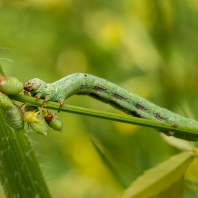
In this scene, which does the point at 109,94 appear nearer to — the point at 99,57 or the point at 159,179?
the point at 159,179

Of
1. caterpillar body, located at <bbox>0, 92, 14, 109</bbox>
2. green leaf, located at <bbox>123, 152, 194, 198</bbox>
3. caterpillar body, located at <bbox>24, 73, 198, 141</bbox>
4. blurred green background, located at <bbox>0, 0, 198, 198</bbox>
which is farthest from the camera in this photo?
blurred green background, located at <bbox>0, 0, 198, 198</bbox>

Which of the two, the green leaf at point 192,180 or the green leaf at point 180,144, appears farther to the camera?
the green leaf at point 192,180

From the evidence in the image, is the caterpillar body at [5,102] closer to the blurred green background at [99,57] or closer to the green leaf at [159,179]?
the green leaf at [159,179]

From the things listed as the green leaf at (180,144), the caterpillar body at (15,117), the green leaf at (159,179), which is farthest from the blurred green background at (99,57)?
the caterpillar body at (15,117)

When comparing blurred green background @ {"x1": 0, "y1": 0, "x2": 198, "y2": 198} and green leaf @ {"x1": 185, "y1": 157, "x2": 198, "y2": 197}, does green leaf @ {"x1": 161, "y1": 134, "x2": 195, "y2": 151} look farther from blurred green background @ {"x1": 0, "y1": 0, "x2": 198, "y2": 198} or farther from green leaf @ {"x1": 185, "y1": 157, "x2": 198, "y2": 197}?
blurred green background @ {"x1": 0, "y1": 0, "x2": 198, "y2": 198}

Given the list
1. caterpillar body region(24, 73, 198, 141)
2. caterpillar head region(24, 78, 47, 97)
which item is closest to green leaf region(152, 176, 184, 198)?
caterpillar body region(24, 73, 198, 141)

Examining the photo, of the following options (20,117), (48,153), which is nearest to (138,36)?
(48,153)

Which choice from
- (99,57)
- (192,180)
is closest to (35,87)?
(192,180)
